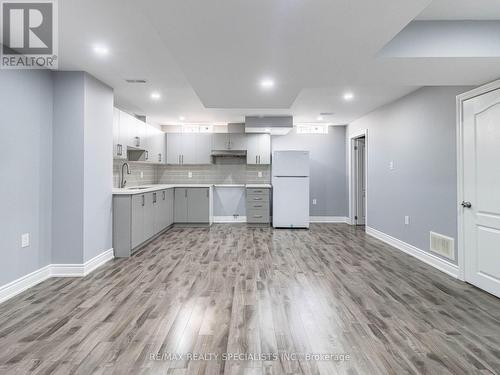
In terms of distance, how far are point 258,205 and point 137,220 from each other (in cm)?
302

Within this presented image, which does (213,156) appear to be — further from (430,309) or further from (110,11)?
(430,309)

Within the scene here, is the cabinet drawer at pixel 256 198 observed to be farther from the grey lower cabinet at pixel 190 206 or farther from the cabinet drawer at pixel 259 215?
the grey lower cabinet at pixel 190 206

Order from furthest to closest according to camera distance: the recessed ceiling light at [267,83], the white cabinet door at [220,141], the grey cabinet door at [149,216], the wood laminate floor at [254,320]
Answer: the white cabinet door at [220,141]
the grey cabinet door at [149,216]
the recessed ceiling light at [267,83]
the wood laminate floor at [254,320]

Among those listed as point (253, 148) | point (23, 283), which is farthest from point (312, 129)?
point (23, 283)

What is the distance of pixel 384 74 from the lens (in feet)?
9.53

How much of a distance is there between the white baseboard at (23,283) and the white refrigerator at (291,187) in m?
4.26

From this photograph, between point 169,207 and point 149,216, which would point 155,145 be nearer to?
point 169,207

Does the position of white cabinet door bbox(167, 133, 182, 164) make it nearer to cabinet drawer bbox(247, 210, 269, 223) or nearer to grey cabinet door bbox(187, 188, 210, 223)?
grey cabinet door bbox(187, 188, 210, 223)

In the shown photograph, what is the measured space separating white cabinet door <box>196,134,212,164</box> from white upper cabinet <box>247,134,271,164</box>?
0.94m

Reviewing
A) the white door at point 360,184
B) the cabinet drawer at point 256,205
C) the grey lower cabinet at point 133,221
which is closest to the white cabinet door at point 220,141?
the cabinet drawer at point 256,205

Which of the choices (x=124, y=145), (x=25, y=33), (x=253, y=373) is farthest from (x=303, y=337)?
(x=124, y=145)

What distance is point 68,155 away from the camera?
10.7 feet

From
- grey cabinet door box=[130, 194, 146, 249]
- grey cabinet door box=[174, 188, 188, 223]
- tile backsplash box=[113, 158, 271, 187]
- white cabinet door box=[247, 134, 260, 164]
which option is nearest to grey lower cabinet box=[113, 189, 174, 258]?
grey cabinet door box=[130, 194, 146, 249]

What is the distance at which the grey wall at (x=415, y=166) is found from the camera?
348cm
